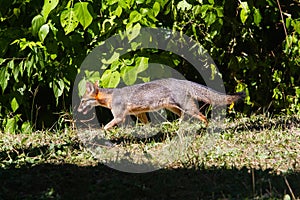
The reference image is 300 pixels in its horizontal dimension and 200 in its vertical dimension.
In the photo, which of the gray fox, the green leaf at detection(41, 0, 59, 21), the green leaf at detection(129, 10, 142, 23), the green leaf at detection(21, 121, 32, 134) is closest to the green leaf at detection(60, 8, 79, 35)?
the green leaf at detection(41, 0, 59, 21)

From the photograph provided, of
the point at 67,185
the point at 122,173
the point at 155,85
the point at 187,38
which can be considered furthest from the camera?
the point at 187,38

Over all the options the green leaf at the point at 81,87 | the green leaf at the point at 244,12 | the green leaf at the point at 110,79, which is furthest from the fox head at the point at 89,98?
the green leaf at the point at 244,12

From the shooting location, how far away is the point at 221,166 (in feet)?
17.0

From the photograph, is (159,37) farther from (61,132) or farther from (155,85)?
(61,132)

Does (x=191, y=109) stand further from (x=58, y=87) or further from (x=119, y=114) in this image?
(x=58, y=87)

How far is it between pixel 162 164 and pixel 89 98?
1926 millimetres

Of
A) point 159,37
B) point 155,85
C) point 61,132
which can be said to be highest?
point 159,37

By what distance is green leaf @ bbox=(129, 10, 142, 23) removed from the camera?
664 cm

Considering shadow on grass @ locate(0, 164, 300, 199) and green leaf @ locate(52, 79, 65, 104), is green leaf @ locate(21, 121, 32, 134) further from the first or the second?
shadow on grass @ locate(0, 164, 300, 199)

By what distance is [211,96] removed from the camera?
7.08 m

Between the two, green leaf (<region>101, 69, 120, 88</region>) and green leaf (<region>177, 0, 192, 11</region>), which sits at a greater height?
green leaf (<region>177, 0, 192, 11</region>)

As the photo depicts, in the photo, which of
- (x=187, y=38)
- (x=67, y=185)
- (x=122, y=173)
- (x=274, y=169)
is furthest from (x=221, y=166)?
(x=187, y=38)

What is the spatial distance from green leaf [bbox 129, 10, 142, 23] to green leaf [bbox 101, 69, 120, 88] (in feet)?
2.02

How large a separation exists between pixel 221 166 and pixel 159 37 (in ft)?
8.77
